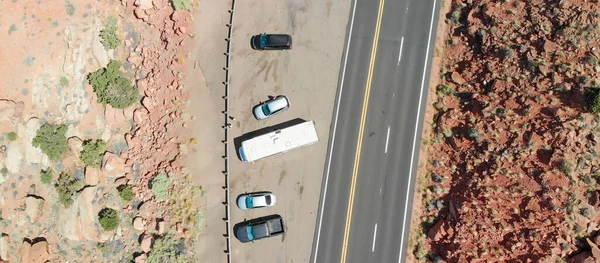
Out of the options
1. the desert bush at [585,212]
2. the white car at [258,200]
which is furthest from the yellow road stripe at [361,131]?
the desert bush at [585,212]

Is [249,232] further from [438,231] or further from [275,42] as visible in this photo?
[275,42]

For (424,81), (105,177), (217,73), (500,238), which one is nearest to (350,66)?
(424,81)

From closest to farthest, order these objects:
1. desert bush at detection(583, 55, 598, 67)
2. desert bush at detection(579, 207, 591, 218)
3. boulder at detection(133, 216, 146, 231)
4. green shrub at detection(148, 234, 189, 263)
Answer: desert bush at detection(579, 207, 591, 218) < desert bush at detection(583, 55, 598, 67) < green shrub at detection(148, 234, 189, 263) < boulder at detection(133, 216, 146, 231)

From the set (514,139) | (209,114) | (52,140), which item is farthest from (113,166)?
(514,139)

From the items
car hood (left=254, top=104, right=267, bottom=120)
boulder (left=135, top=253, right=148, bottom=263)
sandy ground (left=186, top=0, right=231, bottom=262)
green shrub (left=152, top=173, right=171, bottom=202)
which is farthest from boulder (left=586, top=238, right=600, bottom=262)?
boulder (left=135, top=253, right=148, bottom=263)

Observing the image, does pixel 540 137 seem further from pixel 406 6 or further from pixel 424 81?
pixel 406 6

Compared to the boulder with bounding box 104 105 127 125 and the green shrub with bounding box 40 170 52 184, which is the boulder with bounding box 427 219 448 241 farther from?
the green shrub with bounding box 40 170 52 184
